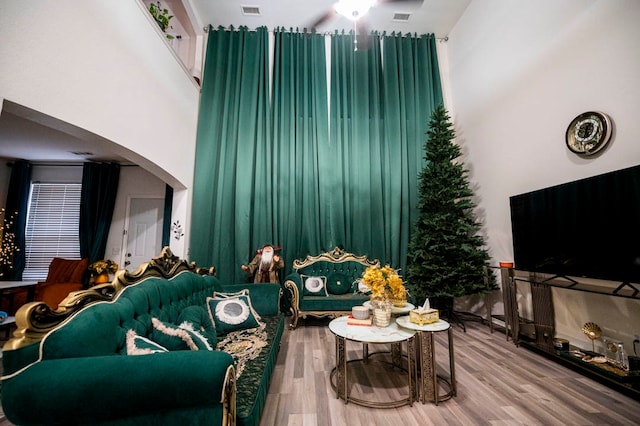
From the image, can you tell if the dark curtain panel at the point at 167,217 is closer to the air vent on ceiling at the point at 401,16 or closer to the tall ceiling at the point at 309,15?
the tall ceiling at the point at 309,15

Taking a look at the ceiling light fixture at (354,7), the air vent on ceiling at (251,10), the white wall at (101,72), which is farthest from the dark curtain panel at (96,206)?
the ceiling light fixture at (354,7)

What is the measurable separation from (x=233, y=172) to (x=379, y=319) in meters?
3.42

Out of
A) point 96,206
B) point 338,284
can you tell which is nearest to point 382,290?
point 338,284

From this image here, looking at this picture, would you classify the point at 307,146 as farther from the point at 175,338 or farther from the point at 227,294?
the point at 175,338

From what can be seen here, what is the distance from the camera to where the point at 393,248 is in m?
4.38

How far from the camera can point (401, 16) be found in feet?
15.3

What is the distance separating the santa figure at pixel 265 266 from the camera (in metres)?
3.85

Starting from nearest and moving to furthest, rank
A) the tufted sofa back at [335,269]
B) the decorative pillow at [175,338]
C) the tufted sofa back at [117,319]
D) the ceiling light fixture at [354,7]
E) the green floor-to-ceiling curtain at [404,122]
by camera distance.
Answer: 1. the tufted sofa back at [117,319]
2. the decorative pillow at [175,338]
3. the ceiling light fixture at [354,7]
4. the tufted sofa back at [335,269]
5. the green floor-to-ceiling curtain at [404,122]

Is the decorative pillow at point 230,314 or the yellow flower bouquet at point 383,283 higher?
the yellow flower bouquet at point 383,283

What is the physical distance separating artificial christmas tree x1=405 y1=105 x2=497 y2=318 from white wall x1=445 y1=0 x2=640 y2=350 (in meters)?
0.41

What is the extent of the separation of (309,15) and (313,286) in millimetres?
4618

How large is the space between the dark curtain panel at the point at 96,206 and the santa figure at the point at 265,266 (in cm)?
309

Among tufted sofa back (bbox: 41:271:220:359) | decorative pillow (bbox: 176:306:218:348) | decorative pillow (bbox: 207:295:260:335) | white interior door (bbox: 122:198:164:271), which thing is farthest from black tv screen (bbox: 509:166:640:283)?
white interior door (bbox: 122:198:164:271)

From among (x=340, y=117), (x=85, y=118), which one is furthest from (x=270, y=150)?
(x=85, y=118)
